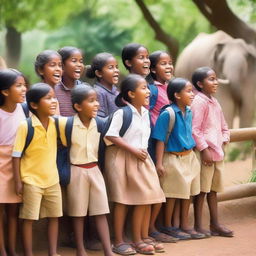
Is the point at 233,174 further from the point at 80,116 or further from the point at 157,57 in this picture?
the point at 80,116

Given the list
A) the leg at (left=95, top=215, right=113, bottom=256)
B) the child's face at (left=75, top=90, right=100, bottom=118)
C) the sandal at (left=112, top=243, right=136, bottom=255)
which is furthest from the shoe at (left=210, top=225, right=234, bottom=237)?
the child's face at (left=75, top=90, right=100, bottom=118)

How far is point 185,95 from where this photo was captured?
6.25 m

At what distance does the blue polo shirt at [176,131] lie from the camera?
617 centimetres

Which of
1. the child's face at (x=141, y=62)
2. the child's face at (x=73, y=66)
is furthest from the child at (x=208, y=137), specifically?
the child's face at (x=73, y=66)

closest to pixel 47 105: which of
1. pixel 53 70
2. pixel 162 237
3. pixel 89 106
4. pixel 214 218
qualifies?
pixel 89 106

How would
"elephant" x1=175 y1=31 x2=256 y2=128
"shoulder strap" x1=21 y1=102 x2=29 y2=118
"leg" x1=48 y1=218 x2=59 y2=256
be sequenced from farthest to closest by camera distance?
"elephant" x1=175 y1=31 x2=256 y2=128 → "shoulder strap" x1=21 y1=102 x2=29 y2=118 → "leg" x1=48 y1=218 x2=59 y2=256

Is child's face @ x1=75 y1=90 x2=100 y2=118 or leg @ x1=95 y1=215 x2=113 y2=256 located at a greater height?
child's face @ x1=75 y1=90 x2=100 y2=118

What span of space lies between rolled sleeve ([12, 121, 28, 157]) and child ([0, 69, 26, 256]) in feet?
0.32

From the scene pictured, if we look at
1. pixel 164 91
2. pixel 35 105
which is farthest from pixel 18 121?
pixel 164 91

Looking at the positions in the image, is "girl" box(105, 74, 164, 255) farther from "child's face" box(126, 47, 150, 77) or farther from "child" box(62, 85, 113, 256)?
"child's face" box(126, 47, 150, 77)

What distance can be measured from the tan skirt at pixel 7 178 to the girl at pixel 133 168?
2.61ft

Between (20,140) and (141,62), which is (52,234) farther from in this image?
(141,62)

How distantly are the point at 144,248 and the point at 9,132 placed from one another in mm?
1379

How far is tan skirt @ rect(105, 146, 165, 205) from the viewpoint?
19.4 ft
